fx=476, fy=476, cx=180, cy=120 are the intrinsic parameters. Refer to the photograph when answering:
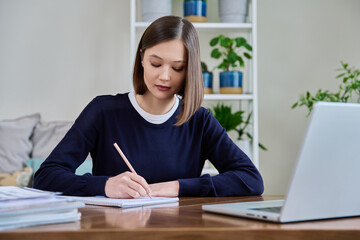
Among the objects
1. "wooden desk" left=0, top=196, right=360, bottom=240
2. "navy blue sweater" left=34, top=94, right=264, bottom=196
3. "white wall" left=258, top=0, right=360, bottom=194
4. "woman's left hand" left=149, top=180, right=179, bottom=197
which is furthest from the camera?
"white wall" left=258, top=0, right=360, bottom=194

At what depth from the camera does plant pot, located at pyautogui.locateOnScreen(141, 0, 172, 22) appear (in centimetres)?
277

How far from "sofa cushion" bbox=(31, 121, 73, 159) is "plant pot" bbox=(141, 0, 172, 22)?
0.82 m

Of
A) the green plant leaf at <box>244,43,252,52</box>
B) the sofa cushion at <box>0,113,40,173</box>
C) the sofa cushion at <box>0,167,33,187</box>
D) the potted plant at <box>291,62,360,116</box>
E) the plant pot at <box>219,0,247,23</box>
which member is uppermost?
the plant pot at <box>219,0,247,23</box>

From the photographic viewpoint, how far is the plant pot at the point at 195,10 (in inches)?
110

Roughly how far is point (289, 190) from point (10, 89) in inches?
109

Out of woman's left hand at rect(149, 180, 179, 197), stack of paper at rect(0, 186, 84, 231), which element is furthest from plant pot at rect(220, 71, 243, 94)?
stack of paper at rect(0, 186, 84, 231)

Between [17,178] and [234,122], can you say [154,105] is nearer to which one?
[234,122]

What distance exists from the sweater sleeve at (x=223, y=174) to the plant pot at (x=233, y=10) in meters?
1.25

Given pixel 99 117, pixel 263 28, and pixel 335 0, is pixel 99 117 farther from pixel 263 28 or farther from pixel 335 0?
pixel 335 0

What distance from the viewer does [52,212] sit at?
79 cm

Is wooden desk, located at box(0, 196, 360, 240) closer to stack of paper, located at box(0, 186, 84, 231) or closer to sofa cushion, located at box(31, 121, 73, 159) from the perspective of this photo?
stack of paper, located at box(0, 186, 84, 231)

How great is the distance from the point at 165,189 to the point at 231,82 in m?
1.59

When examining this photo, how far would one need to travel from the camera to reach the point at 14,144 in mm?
2840

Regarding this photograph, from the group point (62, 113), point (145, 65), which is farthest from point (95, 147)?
point (62, 113)
